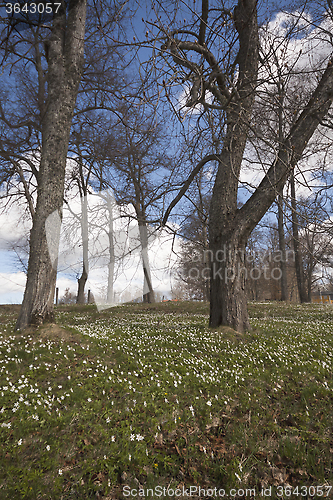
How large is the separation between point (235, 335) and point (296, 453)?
4.06m

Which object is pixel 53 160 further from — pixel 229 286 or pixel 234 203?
pixel 229 286

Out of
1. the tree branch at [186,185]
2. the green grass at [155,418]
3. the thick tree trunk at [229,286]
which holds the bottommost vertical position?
the green grass at [155,418]

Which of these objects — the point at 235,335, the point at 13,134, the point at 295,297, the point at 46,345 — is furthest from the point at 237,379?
the point at 295,297

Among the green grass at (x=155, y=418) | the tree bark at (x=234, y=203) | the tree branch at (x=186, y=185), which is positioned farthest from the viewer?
the tree branch at (x=186, y=185)

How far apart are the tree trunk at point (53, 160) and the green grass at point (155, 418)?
94 cm

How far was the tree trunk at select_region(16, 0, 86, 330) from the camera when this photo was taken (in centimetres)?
720

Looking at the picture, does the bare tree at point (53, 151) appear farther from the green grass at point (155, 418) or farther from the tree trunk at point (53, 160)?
the green grass at point (155, 418)

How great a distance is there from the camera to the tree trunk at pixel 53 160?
720 cm

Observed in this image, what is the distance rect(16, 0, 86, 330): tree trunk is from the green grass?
0.94 meters

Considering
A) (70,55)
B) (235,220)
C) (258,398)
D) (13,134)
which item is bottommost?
(258,398)

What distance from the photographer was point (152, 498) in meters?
3.05

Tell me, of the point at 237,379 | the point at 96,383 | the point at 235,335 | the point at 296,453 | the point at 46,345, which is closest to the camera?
the point at 296,453

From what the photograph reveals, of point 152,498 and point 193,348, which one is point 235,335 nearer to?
point 193,348

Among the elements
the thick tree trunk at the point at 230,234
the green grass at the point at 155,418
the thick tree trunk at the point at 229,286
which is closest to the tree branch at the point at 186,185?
the thick tree trunk at the point at 230,234
